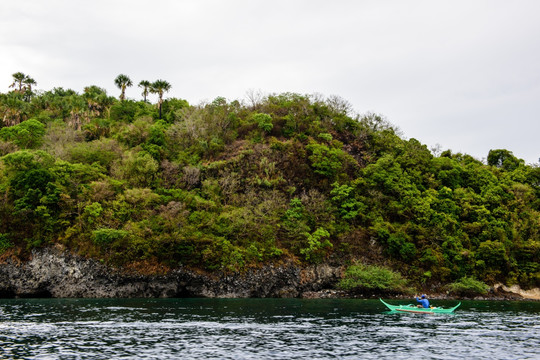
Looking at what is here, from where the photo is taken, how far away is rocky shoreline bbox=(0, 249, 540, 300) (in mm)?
56000

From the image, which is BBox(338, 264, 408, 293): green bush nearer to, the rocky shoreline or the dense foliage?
the dense foliage

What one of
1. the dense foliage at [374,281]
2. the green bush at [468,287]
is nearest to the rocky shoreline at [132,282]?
the dense foliage at [374,281]

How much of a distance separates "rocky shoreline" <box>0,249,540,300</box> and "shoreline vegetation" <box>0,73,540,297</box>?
98cm

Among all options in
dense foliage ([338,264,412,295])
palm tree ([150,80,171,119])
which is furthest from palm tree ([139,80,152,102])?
dense foliage ([338,264,412,295])

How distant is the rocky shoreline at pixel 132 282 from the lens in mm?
56000

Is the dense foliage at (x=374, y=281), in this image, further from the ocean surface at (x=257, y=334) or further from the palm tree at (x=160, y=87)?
the palm tree at (x=160, y=87)

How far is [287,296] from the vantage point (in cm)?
6106

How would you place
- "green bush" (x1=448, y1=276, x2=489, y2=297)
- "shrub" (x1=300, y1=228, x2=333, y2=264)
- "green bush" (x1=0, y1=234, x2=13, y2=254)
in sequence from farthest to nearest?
"shrub" (x1=300, y1=228, x2=333, y2=264) < "green bush" (x1=448, y1=276, x2=489, y2=297) < "green bush" (x1=0, y1=234, x2=13, y2=254)

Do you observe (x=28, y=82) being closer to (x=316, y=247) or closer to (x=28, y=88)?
(x=28, y=88)

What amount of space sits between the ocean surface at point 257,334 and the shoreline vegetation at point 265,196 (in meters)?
17.4

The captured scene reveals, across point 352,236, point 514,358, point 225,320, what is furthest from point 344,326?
point 352,236

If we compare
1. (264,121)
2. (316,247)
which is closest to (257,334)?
(316,247)

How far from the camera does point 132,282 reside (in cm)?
5709

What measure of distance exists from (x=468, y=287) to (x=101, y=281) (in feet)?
165
